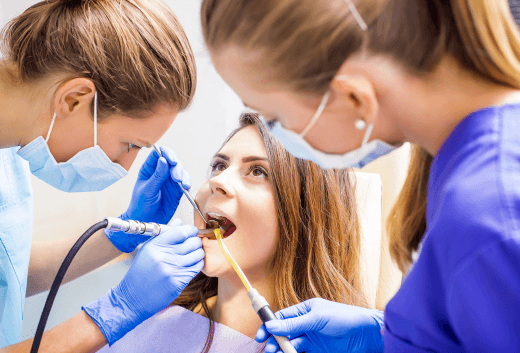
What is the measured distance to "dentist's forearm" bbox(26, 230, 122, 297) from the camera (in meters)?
1.56

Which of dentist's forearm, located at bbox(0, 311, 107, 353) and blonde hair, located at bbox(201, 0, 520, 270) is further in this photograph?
dentist's forearm, located at bbox(0, 311, 107, 353)

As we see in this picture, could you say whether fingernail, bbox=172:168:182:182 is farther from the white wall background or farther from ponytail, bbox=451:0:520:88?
ponytail, bbox=451:0:520:88

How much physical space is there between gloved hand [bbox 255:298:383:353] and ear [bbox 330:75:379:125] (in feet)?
1.93

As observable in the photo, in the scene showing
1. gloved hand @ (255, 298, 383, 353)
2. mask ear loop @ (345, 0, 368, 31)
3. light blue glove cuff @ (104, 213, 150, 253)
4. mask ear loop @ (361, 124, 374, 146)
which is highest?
mask ear loop @ (345, 0, 368, 31)

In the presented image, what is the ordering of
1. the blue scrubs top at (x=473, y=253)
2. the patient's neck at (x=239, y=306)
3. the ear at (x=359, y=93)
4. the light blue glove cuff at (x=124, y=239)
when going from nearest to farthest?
the blue scrubs top at (x=473, y=253)
the ear at (x=359, y=93)
the patient's neck at (x=239, y=306)
the light blue glove cuff at (x=124, y=239)

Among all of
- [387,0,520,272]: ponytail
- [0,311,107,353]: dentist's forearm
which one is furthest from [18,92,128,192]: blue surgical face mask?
[387,0,520,272]: ponytail

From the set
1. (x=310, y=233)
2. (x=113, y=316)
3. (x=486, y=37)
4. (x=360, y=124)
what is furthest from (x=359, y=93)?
(x=113, y=316)

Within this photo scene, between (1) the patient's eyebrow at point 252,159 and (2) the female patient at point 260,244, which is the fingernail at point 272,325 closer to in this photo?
(2) the female patient at point 260,244

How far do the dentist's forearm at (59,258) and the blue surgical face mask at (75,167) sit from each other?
410mm

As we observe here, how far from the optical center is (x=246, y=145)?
138 centimetres

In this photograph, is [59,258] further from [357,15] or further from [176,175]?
[357,15]

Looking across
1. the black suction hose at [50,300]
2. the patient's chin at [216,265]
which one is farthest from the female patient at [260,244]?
the black suction hose at [50,300]

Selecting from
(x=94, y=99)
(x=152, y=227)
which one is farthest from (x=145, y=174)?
(x=94, y=99)

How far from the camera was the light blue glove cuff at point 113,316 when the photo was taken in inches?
47.8
